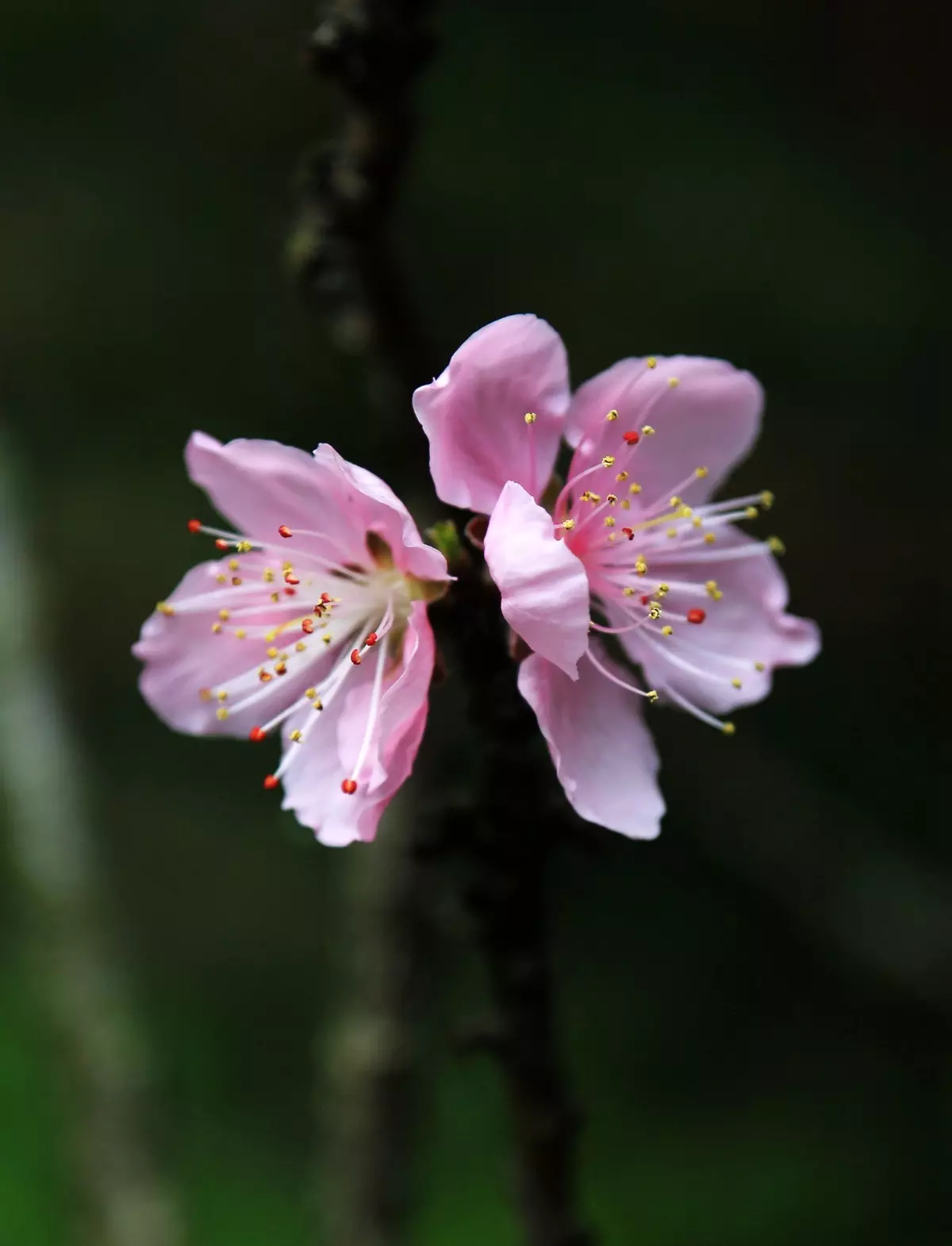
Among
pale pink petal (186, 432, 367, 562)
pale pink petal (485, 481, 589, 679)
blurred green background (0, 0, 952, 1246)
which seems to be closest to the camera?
pale pink petal (485, 481, 589, 679)

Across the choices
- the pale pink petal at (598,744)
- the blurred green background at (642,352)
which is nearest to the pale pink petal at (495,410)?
the pale pink petal at (598,744)

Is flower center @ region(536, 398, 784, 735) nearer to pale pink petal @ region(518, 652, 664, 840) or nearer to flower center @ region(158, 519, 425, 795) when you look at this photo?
pale pink petal @ region(518, 652, 664, 840)

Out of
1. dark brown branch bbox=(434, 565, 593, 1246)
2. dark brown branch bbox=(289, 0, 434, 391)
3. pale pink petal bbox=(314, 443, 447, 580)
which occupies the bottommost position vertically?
dark brown branch bbox=(434, 565, 593, 1246)

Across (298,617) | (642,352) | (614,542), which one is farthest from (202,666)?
(642,352)

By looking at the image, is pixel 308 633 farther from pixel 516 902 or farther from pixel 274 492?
pixel 516 902

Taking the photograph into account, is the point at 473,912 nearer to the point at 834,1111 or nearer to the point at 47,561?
the point at 834,1111

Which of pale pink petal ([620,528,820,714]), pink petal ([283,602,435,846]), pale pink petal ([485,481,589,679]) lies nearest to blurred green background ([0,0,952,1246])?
pale pink petal ([620,528,820,714])
